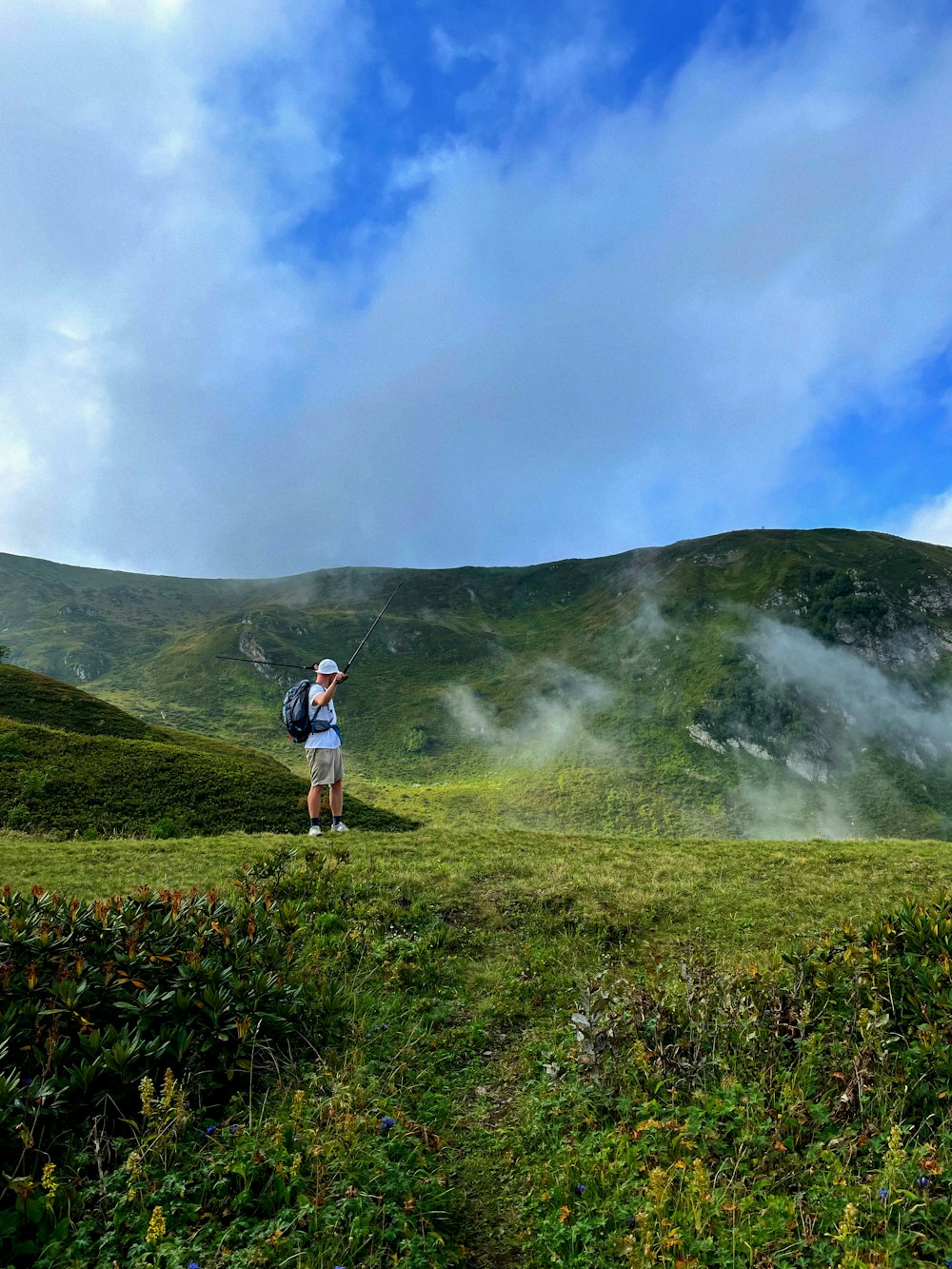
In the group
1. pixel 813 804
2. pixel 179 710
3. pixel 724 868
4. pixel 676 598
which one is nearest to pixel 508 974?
pixel 724 868

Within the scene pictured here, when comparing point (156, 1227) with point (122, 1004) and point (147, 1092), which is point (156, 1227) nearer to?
point (147, 1092)

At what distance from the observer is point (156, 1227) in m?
4.10

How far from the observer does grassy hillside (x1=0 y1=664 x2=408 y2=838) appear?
21.7 meters

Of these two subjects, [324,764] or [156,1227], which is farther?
[324,764]

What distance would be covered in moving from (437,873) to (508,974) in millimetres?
4390

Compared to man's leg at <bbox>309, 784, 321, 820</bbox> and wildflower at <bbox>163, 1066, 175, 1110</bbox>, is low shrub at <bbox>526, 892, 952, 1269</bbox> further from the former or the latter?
man's leg at <bbox>309, 784, 321, 820</bbox>

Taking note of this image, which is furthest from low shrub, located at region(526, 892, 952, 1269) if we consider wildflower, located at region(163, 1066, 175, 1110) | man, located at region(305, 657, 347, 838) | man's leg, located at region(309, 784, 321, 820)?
man, located at region(305, 657, 347, 838)

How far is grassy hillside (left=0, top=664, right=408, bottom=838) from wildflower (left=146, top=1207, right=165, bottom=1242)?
1856 cm

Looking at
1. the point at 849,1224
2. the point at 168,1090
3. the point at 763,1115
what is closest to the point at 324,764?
the point at 168,1090

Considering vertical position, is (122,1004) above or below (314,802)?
below

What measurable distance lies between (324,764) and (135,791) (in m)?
12.5

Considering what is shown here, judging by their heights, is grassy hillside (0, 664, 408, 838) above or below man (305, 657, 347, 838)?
below

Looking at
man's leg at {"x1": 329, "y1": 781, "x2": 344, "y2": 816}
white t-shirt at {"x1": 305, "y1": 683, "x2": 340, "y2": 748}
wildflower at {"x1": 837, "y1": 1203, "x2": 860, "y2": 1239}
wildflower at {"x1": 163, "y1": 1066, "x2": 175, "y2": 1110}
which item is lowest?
wildflower at {"x1": 837, "y1": 1203, "x2": 860, "y2": 1239}

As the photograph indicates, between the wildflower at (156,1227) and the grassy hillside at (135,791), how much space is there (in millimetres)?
18556
